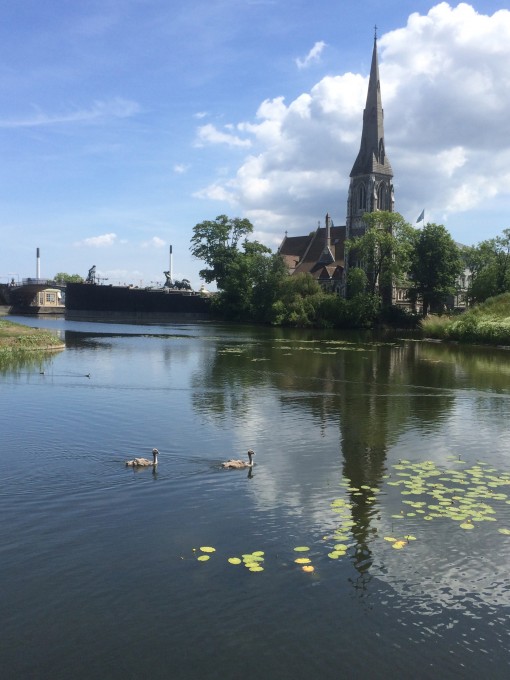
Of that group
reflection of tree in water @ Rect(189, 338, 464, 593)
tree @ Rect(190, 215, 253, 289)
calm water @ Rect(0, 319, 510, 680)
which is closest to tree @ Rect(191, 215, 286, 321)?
tree @ Rect(190, 215, 253, 289)

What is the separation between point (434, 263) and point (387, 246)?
10.0 m

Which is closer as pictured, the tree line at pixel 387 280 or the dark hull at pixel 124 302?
the tree line at pixel 387 280

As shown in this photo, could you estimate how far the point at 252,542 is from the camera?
459 inches

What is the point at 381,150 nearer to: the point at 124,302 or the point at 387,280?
the point at 387,280

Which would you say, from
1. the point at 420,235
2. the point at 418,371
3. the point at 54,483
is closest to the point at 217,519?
the point at 54,483

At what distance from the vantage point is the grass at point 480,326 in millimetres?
65375

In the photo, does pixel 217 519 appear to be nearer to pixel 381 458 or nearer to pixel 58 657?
pixel 58 657

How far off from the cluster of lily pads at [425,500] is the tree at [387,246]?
285 feet

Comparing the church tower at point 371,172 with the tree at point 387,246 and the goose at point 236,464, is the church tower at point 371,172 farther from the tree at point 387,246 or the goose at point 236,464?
the goose at point 236,464

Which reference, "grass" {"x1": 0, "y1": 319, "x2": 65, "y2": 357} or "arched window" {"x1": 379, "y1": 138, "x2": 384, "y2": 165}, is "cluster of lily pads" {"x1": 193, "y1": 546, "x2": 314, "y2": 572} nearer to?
"grass" {"x1": 0, "y1": 319, "x2": 65, "y2": 357}

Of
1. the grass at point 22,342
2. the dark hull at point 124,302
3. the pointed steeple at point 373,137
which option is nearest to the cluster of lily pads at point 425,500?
the grass at point 22,342

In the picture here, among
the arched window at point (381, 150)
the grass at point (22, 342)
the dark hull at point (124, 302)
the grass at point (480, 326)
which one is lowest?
the grass at point (22, 342)

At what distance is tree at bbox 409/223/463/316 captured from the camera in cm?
10594

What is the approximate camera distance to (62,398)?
26.5m
